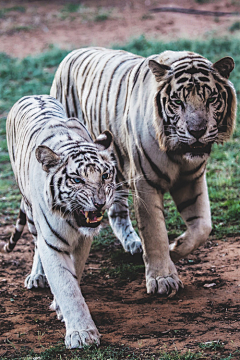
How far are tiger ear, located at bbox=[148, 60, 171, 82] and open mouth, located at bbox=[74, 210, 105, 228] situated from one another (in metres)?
1.10

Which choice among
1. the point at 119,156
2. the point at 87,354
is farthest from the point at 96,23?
the point at 87,354

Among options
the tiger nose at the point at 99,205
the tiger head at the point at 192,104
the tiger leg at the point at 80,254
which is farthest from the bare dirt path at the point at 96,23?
the tiger nose at the point at 99,205

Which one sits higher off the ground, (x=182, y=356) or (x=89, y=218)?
(x=89, y=218)

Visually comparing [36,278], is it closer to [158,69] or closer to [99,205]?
[99,205]

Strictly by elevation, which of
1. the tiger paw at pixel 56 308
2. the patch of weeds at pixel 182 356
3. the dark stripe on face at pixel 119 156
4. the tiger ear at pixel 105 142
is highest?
the tiger ear at pixel 105 142

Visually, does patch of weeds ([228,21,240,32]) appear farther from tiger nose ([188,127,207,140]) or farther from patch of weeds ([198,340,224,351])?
patch of weeds ([198,340,224,351])

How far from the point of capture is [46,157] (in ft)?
9.70

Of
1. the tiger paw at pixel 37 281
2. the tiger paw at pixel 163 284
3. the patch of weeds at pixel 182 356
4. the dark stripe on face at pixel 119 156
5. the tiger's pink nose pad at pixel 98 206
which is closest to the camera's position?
the patch of weeds at pixel 182 356

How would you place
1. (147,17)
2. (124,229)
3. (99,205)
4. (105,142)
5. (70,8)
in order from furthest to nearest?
(70,8) < (147,17) < (124,229) < (105,142) < (99,205)

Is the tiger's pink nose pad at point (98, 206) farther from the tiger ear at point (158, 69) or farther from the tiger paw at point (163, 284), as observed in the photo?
the tiger ear at point (158, 69)

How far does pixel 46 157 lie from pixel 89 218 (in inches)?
16.0

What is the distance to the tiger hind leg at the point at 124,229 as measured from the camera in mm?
4723

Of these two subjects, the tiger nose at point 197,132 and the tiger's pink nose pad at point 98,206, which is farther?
the tiger nose at point 197,132

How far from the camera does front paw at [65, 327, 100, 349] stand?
2.88 meters
